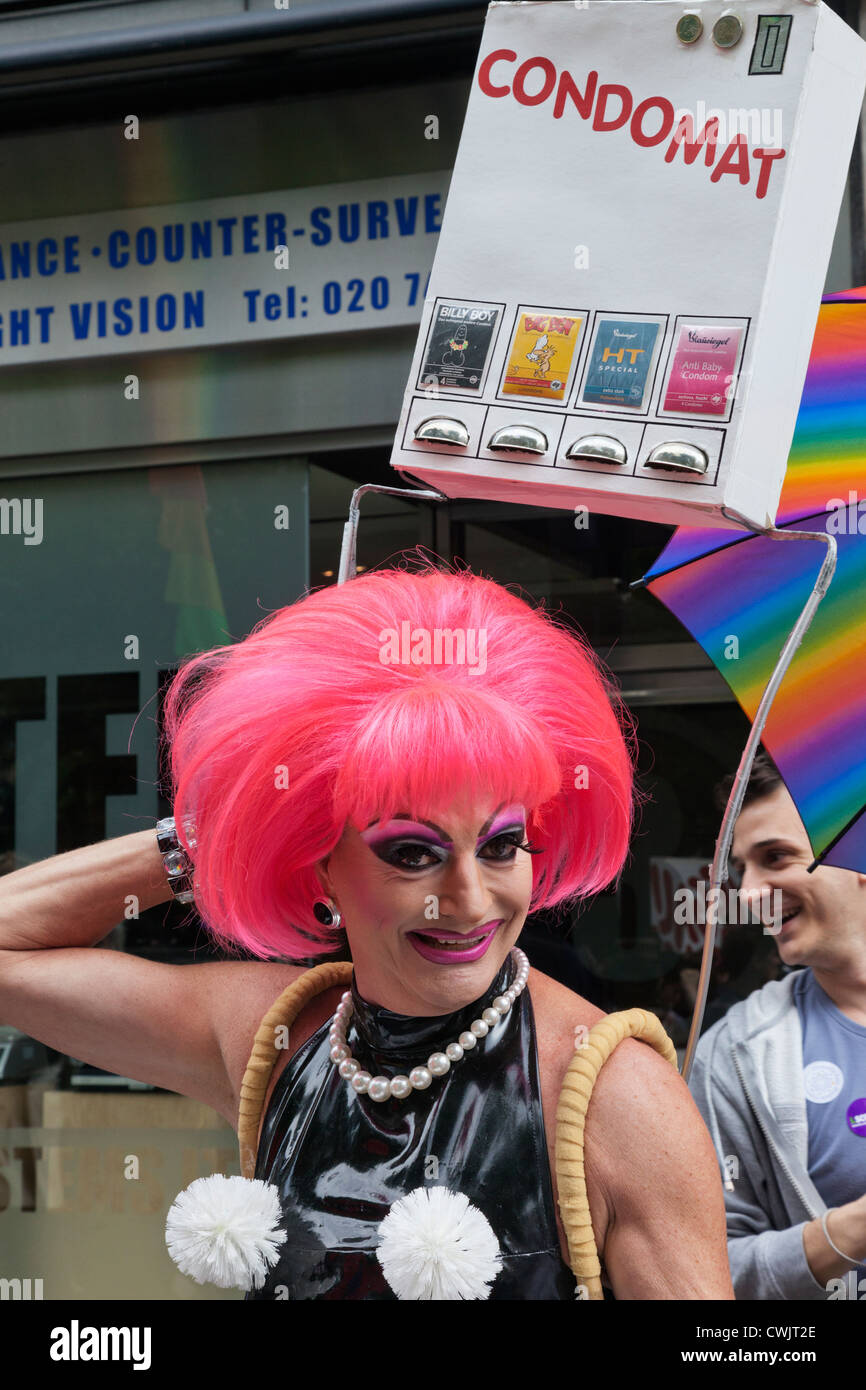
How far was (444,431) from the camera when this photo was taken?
4.82 ft

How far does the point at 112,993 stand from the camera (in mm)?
1798

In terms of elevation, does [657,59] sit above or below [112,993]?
above

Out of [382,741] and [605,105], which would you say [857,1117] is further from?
[605,105]

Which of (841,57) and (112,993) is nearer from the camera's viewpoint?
(841,57)

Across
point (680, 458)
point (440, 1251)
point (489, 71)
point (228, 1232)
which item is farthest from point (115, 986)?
point (489, 71)

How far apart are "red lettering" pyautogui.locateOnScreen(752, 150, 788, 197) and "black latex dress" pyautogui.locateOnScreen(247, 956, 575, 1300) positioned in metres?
0.92

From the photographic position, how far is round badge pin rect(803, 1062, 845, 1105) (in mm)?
2104

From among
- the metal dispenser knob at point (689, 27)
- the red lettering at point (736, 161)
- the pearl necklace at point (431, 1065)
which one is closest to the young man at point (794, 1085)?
the pearl necklace at point (431, 1065)

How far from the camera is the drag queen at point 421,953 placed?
1.42 meters

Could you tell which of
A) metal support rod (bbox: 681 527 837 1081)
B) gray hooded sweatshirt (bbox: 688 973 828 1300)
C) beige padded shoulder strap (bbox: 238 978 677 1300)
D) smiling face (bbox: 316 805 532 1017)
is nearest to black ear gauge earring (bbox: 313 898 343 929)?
smiling face (bbox: 316 805 532 1017)
